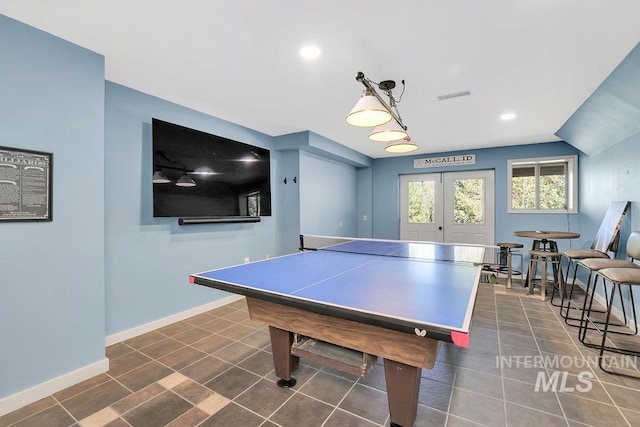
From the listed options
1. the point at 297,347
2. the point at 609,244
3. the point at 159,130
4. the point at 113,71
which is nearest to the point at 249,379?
the point at 297,347

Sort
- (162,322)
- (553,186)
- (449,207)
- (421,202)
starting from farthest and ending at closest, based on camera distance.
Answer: (421,202) → (449,207) → (553,186) → (162,322)

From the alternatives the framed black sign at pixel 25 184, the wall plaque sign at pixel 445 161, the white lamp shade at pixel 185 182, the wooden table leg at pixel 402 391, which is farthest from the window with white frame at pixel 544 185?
the framed black sign at pixel 25 184

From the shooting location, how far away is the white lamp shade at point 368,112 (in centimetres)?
191

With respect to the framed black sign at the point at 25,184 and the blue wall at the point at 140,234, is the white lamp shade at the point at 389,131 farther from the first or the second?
the framed black sign at the point at 25,184

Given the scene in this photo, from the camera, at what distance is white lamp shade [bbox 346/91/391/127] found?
1.91 metres

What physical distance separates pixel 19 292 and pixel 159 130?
1801 millimetres

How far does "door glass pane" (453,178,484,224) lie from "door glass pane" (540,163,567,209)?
100cm

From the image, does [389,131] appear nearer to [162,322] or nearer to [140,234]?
[140,234]

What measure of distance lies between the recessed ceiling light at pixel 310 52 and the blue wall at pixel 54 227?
1657mm

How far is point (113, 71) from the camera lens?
8.55 feet

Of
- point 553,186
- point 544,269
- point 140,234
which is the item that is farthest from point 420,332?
point 553,186

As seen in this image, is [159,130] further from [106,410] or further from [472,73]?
[472,73]

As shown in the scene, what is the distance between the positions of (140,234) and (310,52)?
2492mm

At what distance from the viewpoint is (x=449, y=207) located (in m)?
6.18
